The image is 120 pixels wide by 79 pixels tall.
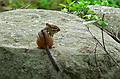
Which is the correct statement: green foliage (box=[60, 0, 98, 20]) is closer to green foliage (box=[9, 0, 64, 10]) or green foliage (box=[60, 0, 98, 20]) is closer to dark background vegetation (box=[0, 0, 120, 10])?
dark background vegetation (box=[0, 0, 120, 10])

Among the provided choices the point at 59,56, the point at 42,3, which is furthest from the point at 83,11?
the point at 59,56

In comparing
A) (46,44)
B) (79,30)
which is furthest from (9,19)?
(46,44)

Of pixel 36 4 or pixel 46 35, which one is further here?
pixel 36 4

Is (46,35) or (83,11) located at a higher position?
(46,35)

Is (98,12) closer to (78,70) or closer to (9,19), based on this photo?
(9,19)

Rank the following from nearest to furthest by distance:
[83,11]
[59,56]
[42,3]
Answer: [59,56], [83,11], [42,3]

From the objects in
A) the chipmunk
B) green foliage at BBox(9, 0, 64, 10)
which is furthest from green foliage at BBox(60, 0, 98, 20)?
the chipmunk

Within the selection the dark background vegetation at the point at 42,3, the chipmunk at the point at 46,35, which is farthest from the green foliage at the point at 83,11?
the chipmunk at the point at 46,35

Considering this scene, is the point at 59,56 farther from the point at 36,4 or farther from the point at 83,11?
the point at 36,4

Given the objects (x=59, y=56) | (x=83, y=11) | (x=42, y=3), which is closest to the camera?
(x=59, y=56)

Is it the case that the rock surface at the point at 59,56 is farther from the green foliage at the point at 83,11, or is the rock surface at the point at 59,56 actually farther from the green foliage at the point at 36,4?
the green foliage at the point at 36,4

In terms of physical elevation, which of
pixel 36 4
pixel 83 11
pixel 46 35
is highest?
pixel 46 35
